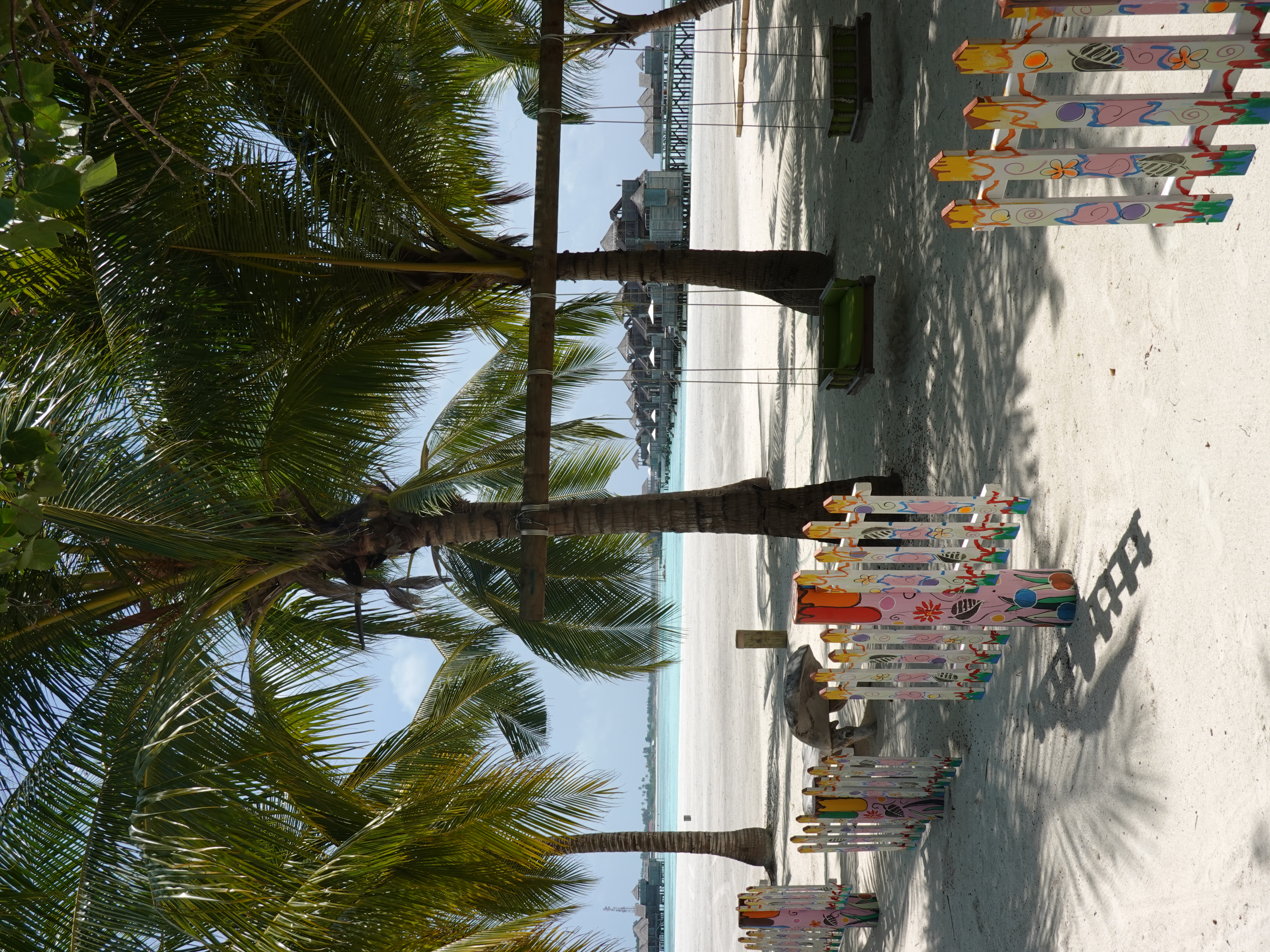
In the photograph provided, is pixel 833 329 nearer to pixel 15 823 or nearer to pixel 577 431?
pixel 577 431

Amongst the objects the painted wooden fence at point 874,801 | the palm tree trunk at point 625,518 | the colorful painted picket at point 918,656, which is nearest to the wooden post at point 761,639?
the palm tree trunk at point 625,518

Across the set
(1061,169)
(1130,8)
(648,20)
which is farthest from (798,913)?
(648,20)

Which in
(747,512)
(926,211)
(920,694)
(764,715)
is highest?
(926,211)

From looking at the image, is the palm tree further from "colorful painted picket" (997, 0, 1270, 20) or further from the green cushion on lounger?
"colorful painted picket" (997, 0, 1270, 20)

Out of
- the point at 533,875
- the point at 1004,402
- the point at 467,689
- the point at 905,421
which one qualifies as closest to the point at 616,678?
the point at 467,689

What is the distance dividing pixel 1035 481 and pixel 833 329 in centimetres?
328

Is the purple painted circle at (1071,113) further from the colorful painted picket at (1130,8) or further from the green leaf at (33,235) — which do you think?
the green leaf at (33,235)

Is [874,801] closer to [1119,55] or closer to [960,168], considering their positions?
[960,168]

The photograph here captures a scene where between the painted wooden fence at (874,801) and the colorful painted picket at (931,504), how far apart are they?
1835 millimetres

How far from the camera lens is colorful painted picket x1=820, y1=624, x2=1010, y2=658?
4.64m

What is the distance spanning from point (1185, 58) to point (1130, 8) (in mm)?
221

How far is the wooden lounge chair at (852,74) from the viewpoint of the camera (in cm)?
786

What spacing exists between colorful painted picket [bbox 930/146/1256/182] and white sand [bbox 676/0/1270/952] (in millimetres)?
428

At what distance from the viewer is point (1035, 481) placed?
4.91m
